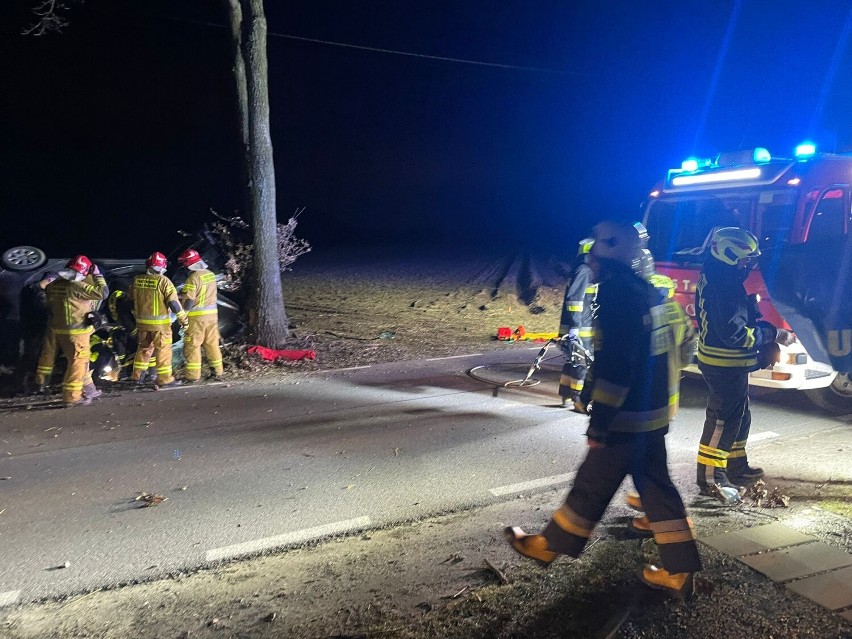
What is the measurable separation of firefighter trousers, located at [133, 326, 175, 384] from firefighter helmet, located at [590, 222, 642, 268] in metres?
6.09

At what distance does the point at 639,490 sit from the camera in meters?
3.34

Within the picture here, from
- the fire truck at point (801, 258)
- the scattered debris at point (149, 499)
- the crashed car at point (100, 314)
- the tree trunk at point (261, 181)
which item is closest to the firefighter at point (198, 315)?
the crashed car at point (100, 314)

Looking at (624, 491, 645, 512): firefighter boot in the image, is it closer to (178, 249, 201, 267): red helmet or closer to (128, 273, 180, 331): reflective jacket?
(128, 273, 180, 331): reflective jacket

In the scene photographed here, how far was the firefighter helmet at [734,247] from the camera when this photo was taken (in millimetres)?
4379

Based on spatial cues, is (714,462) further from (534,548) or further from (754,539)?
(534,548)

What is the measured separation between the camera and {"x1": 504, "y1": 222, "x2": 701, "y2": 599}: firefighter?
10.4 feet

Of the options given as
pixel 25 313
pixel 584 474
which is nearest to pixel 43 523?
pixel 584 474

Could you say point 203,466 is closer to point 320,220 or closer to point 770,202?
point 770,202

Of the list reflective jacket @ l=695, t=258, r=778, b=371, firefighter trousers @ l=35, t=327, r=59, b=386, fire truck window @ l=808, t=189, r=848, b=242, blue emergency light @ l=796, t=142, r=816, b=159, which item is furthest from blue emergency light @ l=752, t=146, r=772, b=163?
firefighter trousers @ l=35, t=327, r=59, b=386

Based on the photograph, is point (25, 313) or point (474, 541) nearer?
point (474, 541)

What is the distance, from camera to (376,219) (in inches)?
1428

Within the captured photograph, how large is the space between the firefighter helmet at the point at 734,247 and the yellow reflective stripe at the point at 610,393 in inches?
69.8

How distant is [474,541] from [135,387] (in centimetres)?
568

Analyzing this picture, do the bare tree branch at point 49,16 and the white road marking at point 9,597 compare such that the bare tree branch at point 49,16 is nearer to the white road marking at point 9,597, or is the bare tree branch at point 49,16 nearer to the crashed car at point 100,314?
the crashed car at point 100,314
